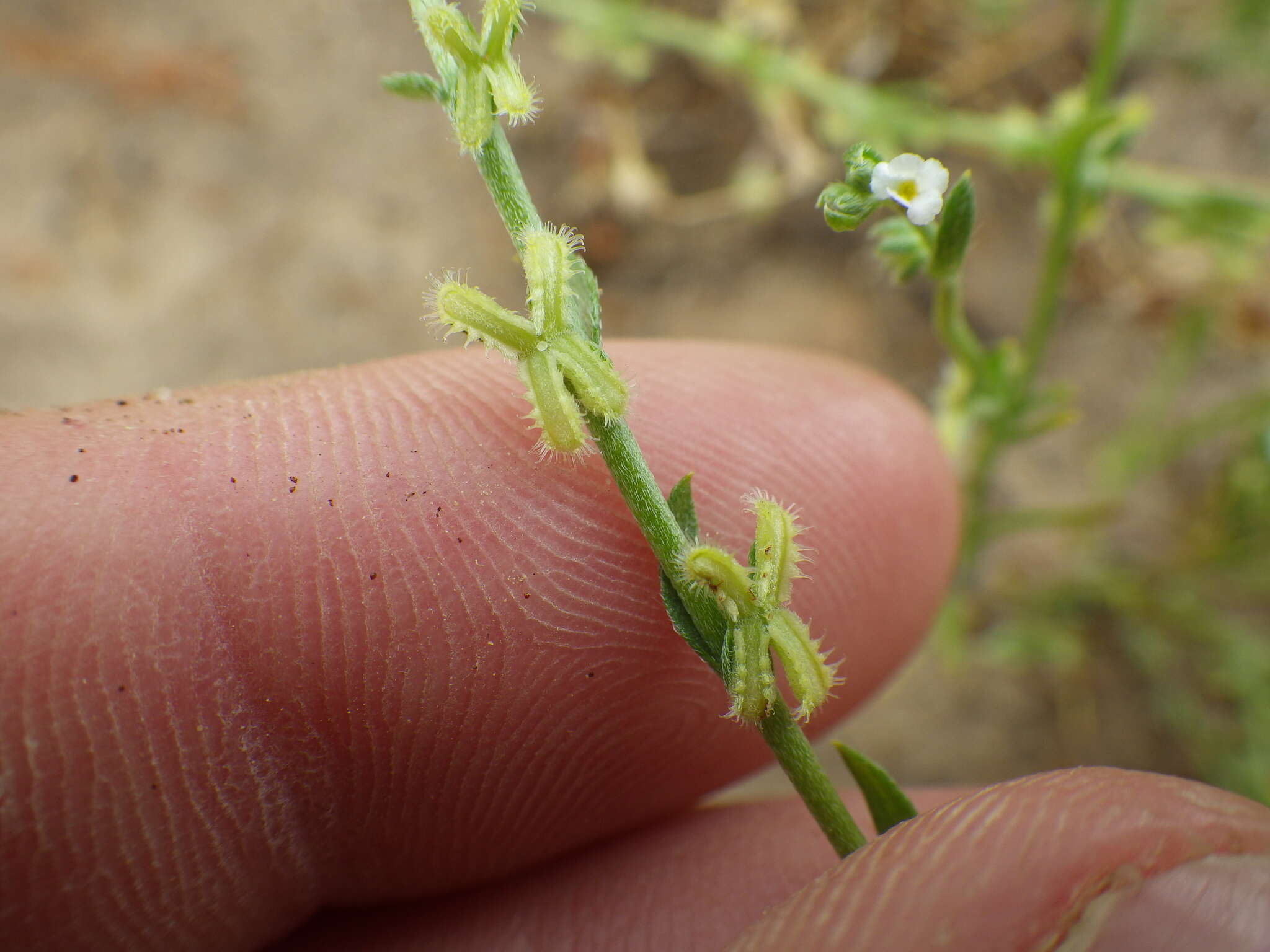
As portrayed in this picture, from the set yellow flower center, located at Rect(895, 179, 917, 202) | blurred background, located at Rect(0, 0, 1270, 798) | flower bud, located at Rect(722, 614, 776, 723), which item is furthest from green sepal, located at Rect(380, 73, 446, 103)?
blurred background, located at Rect(0, 0, 1270, 798)

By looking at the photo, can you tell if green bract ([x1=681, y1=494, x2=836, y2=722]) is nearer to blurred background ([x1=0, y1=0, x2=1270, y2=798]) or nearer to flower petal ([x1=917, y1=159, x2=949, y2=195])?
flower petal ([x1=917, y1=159, x2=949, y2=195])

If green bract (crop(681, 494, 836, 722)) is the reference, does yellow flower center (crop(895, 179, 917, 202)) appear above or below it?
above

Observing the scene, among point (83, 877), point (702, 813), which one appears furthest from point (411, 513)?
point (702, 813)

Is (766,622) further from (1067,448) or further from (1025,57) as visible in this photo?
(1025,57)

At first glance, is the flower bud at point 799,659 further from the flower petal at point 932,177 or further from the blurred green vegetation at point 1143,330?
the blurred green vegetation at point 1143,330

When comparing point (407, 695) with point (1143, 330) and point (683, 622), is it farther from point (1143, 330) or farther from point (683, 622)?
point (1143, 330)

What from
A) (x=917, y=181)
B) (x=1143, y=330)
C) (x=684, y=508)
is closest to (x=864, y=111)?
(x=1143, y=330)

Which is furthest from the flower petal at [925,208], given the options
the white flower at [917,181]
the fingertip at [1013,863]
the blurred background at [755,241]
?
the blurred background at [755,241]
